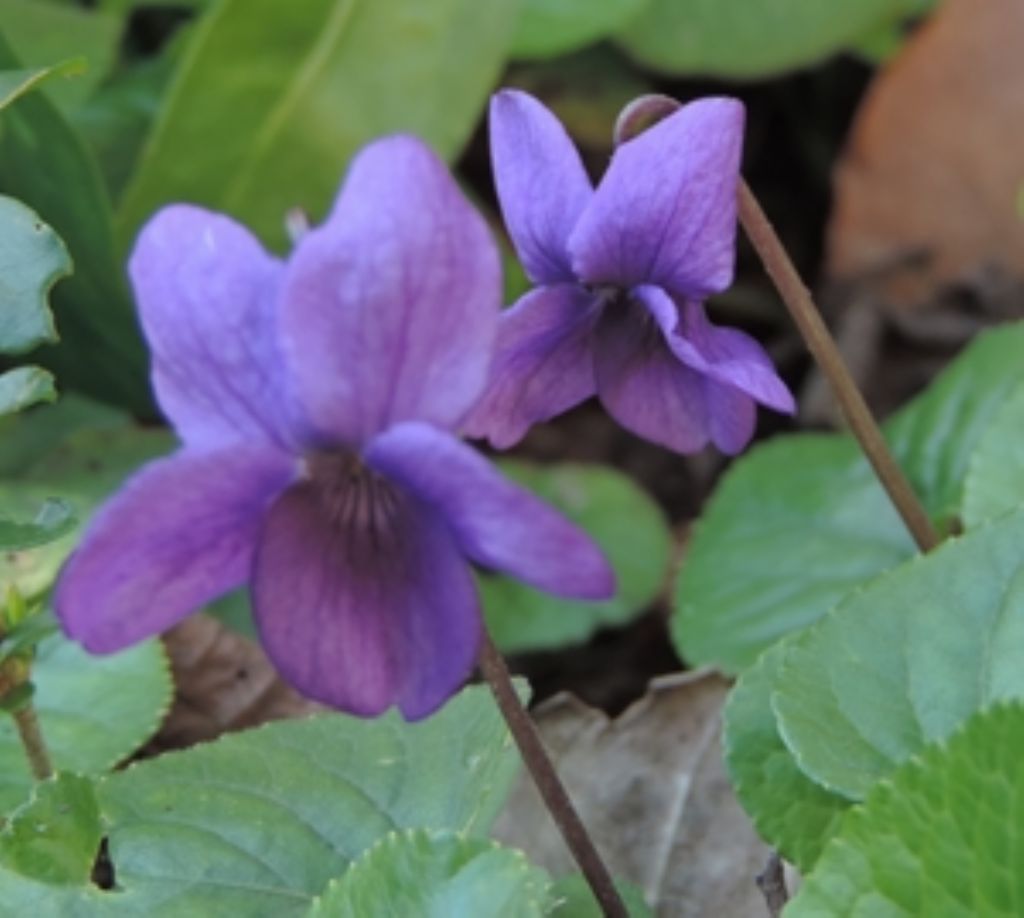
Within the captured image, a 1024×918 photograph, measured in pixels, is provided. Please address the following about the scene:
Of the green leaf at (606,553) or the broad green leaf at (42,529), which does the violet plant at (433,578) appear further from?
the green leaf at (606,553)

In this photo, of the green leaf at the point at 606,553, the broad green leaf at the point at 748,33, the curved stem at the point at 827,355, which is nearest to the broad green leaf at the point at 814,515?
the green leaf at the point at 606,553

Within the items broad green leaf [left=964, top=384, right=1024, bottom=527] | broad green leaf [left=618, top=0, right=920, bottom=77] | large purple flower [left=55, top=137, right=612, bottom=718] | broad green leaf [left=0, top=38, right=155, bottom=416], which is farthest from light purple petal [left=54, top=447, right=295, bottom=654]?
broad green leaf [left=618, top=0, right=920, bottom=77]

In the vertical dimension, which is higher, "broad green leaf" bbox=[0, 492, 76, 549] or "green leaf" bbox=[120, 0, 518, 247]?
"broad green leaf" bbox=[0, 492, 76, 549]

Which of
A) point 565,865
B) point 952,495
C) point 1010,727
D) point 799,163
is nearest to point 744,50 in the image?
point 799,163

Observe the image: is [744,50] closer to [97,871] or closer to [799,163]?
[799,163]

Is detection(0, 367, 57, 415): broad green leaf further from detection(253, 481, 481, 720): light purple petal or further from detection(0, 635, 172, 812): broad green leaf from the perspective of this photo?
detection(0, 635, 172, 812): broad green leaf

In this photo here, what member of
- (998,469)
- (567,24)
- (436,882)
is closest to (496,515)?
(436,882)
